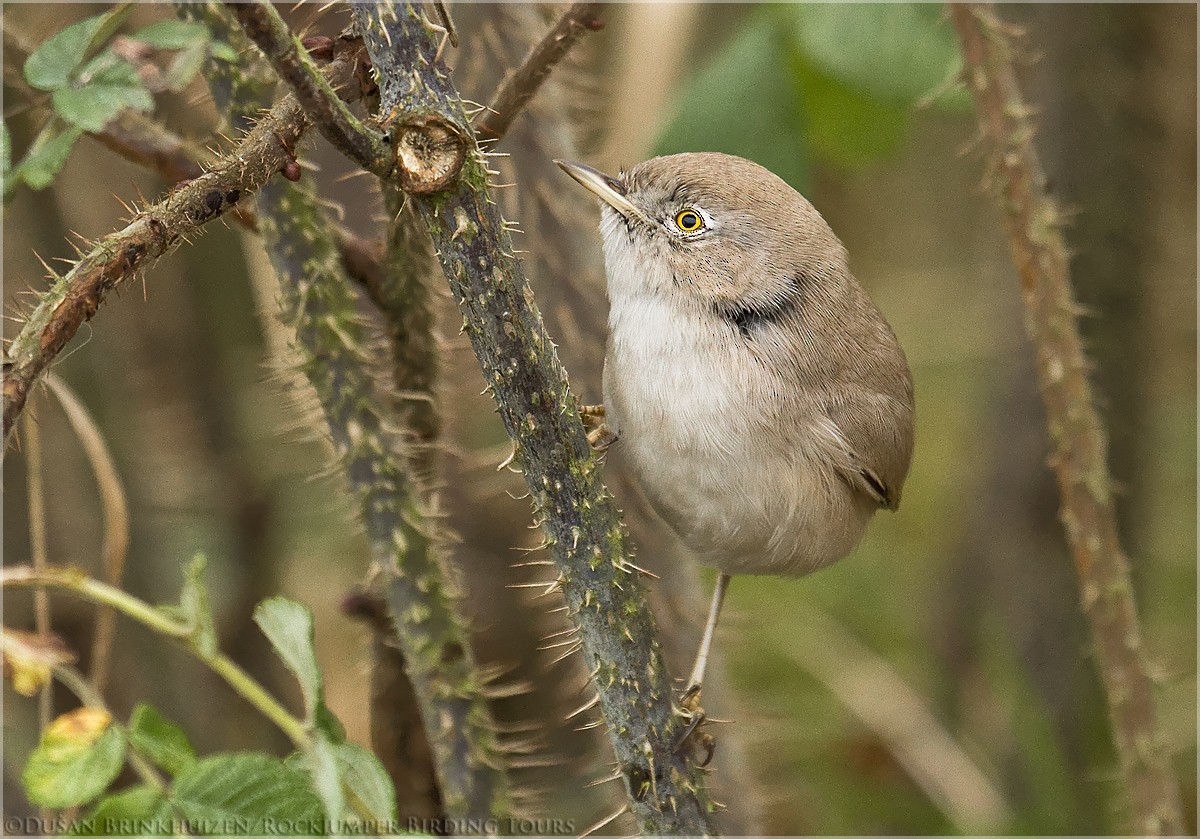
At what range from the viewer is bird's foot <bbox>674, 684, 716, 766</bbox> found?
182 centimetres

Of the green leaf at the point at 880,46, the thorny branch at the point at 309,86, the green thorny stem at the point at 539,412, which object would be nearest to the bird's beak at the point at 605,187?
the green leaf at the point at 880,46

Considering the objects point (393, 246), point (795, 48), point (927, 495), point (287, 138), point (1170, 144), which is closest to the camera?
point (287, 138)

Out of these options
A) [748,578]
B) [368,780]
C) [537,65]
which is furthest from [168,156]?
[748,578]

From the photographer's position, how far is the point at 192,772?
165 centimetres

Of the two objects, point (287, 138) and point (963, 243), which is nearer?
point (287, 138)

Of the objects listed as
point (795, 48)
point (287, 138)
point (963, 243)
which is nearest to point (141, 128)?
point (287, 138)

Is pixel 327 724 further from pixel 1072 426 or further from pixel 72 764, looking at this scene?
pixel 1072 426

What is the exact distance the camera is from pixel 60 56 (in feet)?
5.08

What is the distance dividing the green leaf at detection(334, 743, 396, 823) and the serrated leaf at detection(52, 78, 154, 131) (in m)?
0.96

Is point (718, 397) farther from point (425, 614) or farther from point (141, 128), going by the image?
point (141, 128)

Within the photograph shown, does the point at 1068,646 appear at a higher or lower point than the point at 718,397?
lower

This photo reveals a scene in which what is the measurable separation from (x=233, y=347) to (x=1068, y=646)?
3557 millimetres

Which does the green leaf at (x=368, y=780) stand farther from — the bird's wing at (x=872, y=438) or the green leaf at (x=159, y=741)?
the bird's wing at (x=872, y=438)

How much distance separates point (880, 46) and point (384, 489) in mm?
1485
